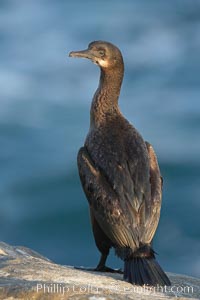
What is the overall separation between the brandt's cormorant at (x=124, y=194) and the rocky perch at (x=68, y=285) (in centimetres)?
25

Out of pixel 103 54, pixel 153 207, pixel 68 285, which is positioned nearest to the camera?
pixel 68 285

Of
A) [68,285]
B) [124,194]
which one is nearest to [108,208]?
[124,194]

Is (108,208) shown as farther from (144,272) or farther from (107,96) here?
(107,96)

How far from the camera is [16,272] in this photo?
806 centimetres

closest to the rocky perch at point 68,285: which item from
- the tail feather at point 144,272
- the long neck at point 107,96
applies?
the tail feather at point 144,272

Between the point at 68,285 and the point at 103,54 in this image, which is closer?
the point at 68,285

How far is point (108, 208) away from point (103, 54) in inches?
96.4

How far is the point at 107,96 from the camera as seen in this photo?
11414mm

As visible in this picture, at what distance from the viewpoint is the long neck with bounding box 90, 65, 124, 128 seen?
11.2 meters

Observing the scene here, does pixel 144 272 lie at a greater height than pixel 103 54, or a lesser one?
lesser

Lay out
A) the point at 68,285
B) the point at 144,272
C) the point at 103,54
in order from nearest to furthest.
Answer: the point at 68,285
the point at 144,272
the point at 103,54

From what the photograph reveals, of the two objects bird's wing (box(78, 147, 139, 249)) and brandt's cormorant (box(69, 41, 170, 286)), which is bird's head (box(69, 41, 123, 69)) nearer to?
brandt's cormorant (box(69, 41, 170, 286))

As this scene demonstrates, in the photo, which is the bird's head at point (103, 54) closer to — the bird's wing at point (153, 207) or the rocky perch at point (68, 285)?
the bird's wing at point (153, 207)

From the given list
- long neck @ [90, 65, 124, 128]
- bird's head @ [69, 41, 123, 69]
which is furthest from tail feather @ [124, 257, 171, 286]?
bird's head @ [69, 41, 123, 69]
